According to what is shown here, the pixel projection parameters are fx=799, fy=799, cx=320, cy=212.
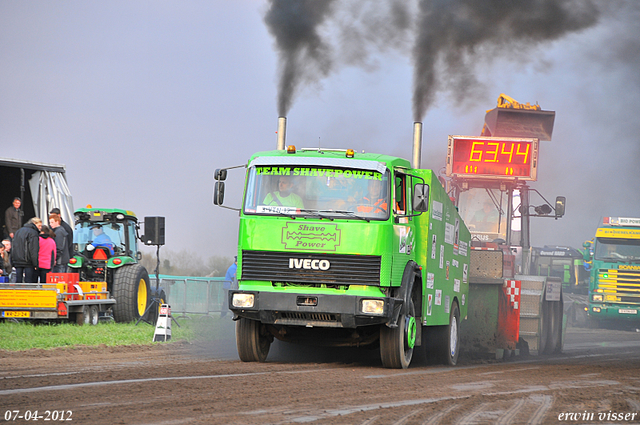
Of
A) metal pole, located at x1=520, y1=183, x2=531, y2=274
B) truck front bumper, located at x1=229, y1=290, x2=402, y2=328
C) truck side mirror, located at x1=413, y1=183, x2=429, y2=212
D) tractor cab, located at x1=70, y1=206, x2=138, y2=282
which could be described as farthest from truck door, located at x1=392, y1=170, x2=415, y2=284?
metal pole, located at x1=520, y1=183, x2=531, y2=274

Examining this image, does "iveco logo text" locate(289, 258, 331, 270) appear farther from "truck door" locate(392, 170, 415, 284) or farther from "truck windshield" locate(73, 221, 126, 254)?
"truck windshield" locate(73, 221, 126, 254)

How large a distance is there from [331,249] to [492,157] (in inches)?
411

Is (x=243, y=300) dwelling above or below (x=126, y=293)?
above

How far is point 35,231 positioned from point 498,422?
10735mm

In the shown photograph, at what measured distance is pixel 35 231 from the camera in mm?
14609

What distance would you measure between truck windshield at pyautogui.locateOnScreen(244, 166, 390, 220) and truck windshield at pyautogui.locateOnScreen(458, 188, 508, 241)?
9.13 m

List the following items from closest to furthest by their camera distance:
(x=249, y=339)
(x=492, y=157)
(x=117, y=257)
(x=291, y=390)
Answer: (x=291, y=390)
(x=249, y=339)
(x=117, y=257)
(x=492, y=157)

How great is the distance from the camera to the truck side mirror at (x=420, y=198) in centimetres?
1016

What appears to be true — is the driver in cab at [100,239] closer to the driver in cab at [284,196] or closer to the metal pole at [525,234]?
the driver in cab at [284,196]

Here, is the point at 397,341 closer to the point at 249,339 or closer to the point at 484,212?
the point at 249,339

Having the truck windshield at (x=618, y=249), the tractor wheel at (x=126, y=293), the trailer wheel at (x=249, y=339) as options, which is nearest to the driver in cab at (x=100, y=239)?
the tractor wheel at (x=126, y=293)

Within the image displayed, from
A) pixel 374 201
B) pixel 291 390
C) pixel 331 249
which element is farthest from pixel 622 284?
pixel 291 390

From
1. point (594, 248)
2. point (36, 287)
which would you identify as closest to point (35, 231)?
point (36, 287)

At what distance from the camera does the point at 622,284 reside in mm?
28484
